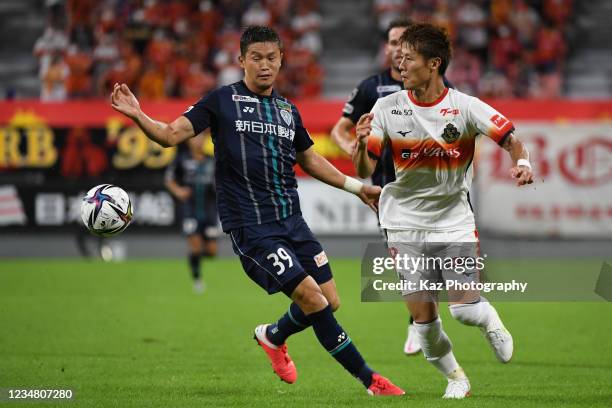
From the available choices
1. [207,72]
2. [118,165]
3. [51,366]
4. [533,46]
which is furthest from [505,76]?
[51,366]

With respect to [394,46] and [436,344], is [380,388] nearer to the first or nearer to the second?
[436,344]

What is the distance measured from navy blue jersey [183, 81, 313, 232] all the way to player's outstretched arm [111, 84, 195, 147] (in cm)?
15

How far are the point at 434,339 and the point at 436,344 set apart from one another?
0.15 feet

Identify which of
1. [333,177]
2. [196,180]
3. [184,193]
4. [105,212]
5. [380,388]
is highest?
[333,177]

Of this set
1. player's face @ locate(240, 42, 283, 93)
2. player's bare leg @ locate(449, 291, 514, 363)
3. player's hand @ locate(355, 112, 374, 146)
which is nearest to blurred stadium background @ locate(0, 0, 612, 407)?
player's bare leg @ locate(449, 291, 514, 363)

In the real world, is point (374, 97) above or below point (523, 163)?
above

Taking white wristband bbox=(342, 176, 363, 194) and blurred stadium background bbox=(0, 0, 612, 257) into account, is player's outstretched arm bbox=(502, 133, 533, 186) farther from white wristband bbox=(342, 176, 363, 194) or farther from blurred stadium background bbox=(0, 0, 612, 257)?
blurred stadium background bbox=(0, 0, 612, 257)

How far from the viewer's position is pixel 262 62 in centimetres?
728

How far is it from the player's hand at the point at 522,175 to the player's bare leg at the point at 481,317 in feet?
3.30

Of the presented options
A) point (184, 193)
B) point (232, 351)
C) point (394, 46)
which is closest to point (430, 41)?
point (394, 46)

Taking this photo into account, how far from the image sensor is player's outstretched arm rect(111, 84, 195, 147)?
673cm

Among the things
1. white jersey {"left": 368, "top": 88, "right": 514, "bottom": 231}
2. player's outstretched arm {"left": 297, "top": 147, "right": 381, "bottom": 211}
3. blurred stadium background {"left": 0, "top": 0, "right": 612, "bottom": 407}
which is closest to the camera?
white jersey {"left": 368, "top": 88, "right": 514, "bottom": 231}

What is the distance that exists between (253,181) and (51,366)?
2.81 meters

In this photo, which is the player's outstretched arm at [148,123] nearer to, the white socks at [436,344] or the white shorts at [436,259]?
the white shorts at [436,259]
